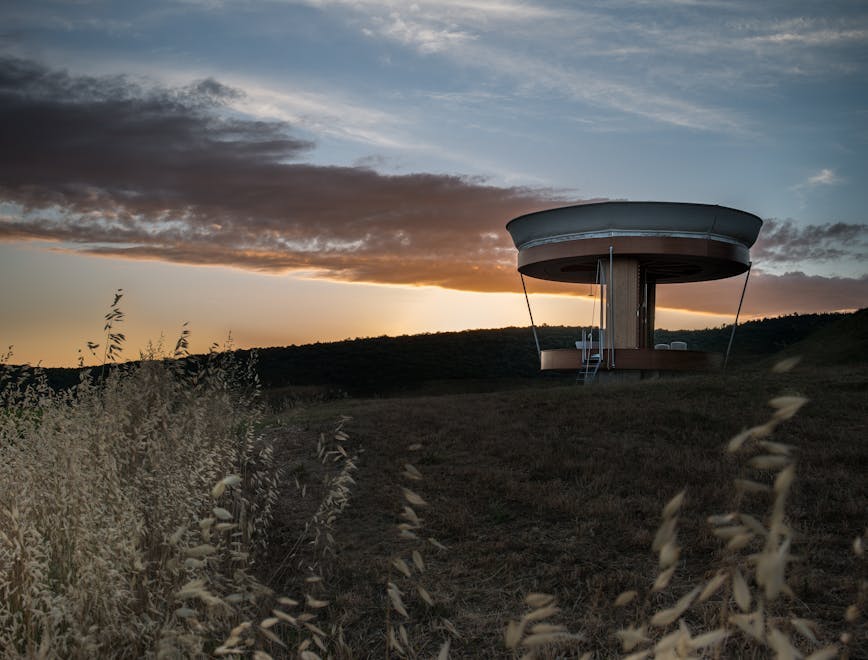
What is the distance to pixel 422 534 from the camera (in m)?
7.88

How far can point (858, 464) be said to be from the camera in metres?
9.39

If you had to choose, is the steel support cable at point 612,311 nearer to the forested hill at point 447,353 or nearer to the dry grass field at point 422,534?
the dry grass field at point 422,534

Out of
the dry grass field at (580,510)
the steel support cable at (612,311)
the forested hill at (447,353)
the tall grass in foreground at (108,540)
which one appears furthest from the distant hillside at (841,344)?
the tall grass in foreground at (108,540)

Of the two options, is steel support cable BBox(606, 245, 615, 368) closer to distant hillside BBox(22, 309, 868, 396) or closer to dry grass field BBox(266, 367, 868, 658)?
dry grass field BBox(266, 367, 868, 658)

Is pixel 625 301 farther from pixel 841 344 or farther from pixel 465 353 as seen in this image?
pixel 465 353

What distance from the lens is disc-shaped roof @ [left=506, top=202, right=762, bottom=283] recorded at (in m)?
18.4

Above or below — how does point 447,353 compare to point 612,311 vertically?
below

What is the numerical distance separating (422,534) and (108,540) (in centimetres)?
357

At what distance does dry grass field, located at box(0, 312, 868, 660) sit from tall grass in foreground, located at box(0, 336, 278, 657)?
1.3 inches

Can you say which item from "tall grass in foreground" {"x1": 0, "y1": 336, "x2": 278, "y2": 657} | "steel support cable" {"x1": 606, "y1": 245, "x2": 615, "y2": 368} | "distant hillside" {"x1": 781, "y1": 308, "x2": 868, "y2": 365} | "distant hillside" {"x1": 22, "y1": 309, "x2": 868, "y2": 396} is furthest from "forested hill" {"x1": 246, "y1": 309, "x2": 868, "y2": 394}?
"tall grass in foreground" {"x1": 0, "y1": 336, "x2": 278, "y2": 657}

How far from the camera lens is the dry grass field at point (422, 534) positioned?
4278mm

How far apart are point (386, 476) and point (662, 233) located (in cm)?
1124

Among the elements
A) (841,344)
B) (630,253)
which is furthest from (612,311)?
(841,344)

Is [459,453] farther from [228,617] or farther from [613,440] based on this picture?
[228,617]
